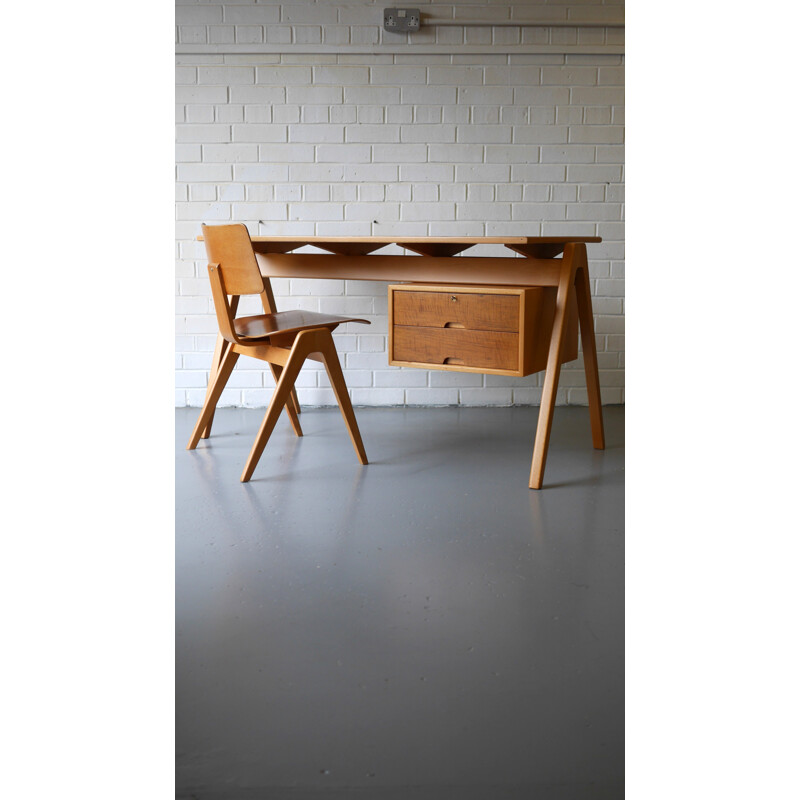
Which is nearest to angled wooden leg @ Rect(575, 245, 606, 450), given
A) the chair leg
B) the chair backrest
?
the chair leg

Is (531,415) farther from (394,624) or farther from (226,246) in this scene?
(394,624)

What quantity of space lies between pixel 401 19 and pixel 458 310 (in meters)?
1.93

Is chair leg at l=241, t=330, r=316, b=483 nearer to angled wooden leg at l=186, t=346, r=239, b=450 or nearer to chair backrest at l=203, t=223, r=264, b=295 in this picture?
chair backrest at l=203, t=223, r=264, b=295

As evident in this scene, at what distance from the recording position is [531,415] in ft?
12.6

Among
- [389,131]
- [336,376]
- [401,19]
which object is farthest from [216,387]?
[401,19]

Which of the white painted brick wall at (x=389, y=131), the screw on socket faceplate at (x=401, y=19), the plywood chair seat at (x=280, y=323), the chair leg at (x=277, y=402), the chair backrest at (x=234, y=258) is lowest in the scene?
the chair leg at (x=277, y=402)

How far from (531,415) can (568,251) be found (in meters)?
1.35

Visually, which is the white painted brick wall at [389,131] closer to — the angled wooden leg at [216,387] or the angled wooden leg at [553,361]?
the angled wooden leg at [216,387]

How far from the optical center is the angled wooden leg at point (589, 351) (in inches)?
116

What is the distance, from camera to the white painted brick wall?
3.78 meters

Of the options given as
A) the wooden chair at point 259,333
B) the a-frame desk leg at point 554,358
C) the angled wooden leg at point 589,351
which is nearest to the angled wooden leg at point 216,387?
the wooden chair at point 259,333

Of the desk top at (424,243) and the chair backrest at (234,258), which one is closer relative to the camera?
the desk top at (424,243)

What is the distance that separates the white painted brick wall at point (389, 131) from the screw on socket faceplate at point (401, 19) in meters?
0.05
